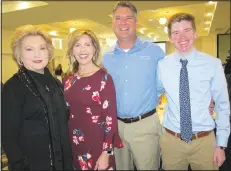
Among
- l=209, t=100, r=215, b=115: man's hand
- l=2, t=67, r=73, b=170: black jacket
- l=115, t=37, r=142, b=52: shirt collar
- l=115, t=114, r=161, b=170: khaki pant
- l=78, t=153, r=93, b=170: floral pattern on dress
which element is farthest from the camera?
l=115, t=37, r=142, b=52: shirt collar

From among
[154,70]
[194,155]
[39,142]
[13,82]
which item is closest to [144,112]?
[154,70]

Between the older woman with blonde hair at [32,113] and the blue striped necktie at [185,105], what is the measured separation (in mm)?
629

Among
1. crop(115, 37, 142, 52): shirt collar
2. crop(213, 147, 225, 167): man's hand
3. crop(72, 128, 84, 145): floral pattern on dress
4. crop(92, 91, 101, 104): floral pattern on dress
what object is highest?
crop(115, 37, 142, 52): shirt collar

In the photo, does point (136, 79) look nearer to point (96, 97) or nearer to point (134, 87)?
point (134, 87)

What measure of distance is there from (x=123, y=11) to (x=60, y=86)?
58cm

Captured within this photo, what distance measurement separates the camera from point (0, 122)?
1.15 meters

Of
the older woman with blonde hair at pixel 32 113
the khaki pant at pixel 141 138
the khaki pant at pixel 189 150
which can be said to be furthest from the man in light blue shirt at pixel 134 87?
the older woman with blonde hair at pixel 32 113

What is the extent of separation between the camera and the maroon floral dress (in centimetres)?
132

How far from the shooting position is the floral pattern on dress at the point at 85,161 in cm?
130

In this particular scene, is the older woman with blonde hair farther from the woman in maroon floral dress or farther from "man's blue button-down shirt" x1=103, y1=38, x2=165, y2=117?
"man's blue button-down shirt" x1=103, y1=38, x2=165, y2=117

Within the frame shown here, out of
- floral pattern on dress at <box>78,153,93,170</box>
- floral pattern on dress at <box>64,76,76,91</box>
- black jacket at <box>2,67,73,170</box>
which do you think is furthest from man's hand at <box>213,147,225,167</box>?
floral pattern on dress at <box>64,76,76,91</box>

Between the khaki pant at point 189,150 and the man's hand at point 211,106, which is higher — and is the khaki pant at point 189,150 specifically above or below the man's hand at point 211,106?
below

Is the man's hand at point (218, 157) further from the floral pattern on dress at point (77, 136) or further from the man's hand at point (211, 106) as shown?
the floral pattern on dress at point (77, 136)

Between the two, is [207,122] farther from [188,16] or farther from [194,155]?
[188,16]
